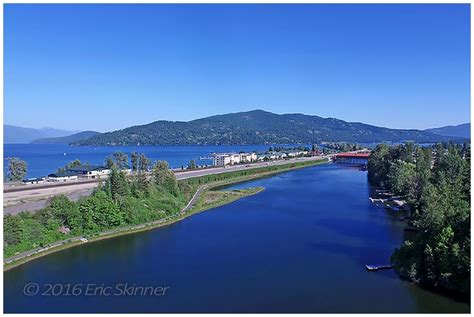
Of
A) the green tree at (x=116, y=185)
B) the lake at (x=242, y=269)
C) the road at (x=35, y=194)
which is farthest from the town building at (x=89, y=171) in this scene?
the lake at (x=242, y=269)

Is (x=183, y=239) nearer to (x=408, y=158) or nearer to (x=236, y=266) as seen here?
(x=236, y=266)

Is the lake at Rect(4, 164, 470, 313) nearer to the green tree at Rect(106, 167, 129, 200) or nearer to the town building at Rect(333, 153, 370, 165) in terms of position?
the green tree at Rect(106, 167, 129, 200)

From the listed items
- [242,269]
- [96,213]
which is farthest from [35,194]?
[242,269]

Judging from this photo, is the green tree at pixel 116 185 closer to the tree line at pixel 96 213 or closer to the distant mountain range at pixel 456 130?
the tree line at pixel 96 213

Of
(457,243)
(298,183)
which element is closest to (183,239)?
(457,243)

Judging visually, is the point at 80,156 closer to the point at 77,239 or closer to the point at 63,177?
the point at 63,177
